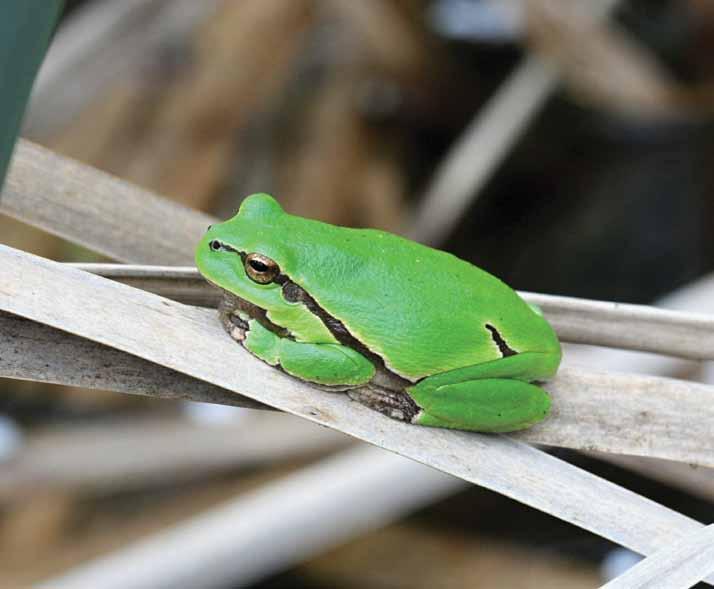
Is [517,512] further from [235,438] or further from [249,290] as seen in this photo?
[249,290]

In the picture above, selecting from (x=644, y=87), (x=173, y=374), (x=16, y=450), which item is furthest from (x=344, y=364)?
(x=644, y=87)

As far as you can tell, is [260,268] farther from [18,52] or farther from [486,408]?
[18,52]

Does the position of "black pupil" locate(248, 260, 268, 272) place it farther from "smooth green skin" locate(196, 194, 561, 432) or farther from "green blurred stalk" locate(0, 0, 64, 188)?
"green blurred stalk" locate(0, 0, 64, 188)

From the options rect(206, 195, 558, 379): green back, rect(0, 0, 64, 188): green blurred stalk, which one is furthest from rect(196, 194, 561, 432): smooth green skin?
rect(0, 0, 64, 188): green blurred stalk

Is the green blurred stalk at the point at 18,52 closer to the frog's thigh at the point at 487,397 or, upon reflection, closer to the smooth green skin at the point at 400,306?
the smooth green skin at the point at 400,306

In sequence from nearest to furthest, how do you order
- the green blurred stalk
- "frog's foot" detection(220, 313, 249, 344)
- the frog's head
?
1. the green blurred stalk
2. "frog's foot" detection(220, 313, 249, 344)
3. the frog's head

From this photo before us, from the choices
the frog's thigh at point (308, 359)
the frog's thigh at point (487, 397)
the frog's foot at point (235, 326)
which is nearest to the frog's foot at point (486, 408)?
the frog's thigh at point (487, 397)
